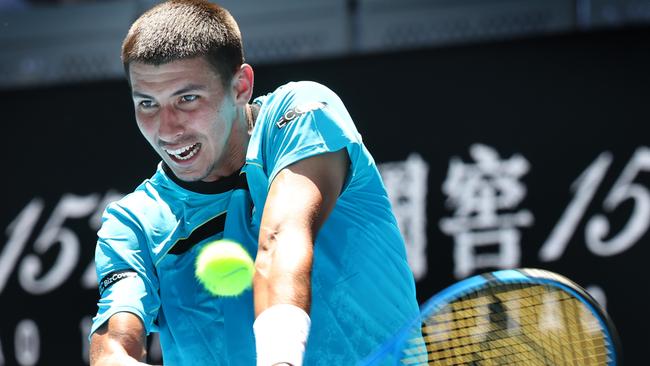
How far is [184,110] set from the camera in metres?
2.74

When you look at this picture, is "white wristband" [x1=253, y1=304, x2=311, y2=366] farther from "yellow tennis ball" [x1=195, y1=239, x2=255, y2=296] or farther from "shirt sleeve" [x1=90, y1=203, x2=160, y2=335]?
"shirt sleeve" [x1=90, y1=203, x2=160, y2=335]

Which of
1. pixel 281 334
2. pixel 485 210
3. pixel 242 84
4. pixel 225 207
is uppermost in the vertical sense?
pixel 485 210

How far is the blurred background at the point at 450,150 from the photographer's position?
18.6 ft

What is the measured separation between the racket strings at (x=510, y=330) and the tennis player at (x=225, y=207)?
18cm

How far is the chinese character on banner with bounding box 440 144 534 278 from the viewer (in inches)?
229

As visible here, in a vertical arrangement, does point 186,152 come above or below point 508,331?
above

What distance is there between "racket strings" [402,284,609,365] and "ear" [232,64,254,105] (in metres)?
0.82

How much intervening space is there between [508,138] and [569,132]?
337mm

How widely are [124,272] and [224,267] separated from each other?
0.31m

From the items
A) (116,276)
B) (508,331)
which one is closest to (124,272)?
(116,276)

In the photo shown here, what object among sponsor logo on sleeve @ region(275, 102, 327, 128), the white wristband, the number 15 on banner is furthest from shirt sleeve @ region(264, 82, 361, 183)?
the number 15 on banner

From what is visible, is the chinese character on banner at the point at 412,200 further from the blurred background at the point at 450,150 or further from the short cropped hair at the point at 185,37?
the short cropped hair at the point at 185,37

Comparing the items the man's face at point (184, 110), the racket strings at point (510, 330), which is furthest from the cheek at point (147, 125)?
the racket strings at point (510, 330)

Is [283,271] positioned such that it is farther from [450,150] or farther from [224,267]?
[450,150]
